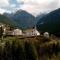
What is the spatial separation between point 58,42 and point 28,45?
20.6 metres

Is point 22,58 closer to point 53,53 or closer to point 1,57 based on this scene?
point 1,57

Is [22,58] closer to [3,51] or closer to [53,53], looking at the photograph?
[3,51]

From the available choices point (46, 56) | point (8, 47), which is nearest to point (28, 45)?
point (8, 47)

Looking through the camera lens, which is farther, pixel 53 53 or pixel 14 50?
pixel 53 53

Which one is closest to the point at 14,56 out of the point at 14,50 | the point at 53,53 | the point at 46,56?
the point at 14,50

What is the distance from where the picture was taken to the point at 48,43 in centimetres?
8444

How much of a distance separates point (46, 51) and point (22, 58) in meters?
19.8

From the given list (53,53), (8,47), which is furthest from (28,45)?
(53,53)

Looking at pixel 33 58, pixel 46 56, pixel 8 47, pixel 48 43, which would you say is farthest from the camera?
pixel 48 43

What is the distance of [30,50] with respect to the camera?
62.6 metres

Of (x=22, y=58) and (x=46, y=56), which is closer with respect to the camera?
(x=22, y=58)

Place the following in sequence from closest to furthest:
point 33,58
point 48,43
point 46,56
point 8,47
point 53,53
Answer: point 33,58 < point 8,47 < point 46,56 < point 53,53 < point 48,43

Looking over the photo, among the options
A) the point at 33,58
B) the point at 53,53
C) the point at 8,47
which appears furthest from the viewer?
the point at 53,53

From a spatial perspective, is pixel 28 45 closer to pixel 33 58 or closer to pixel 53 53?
pixel 33 58
